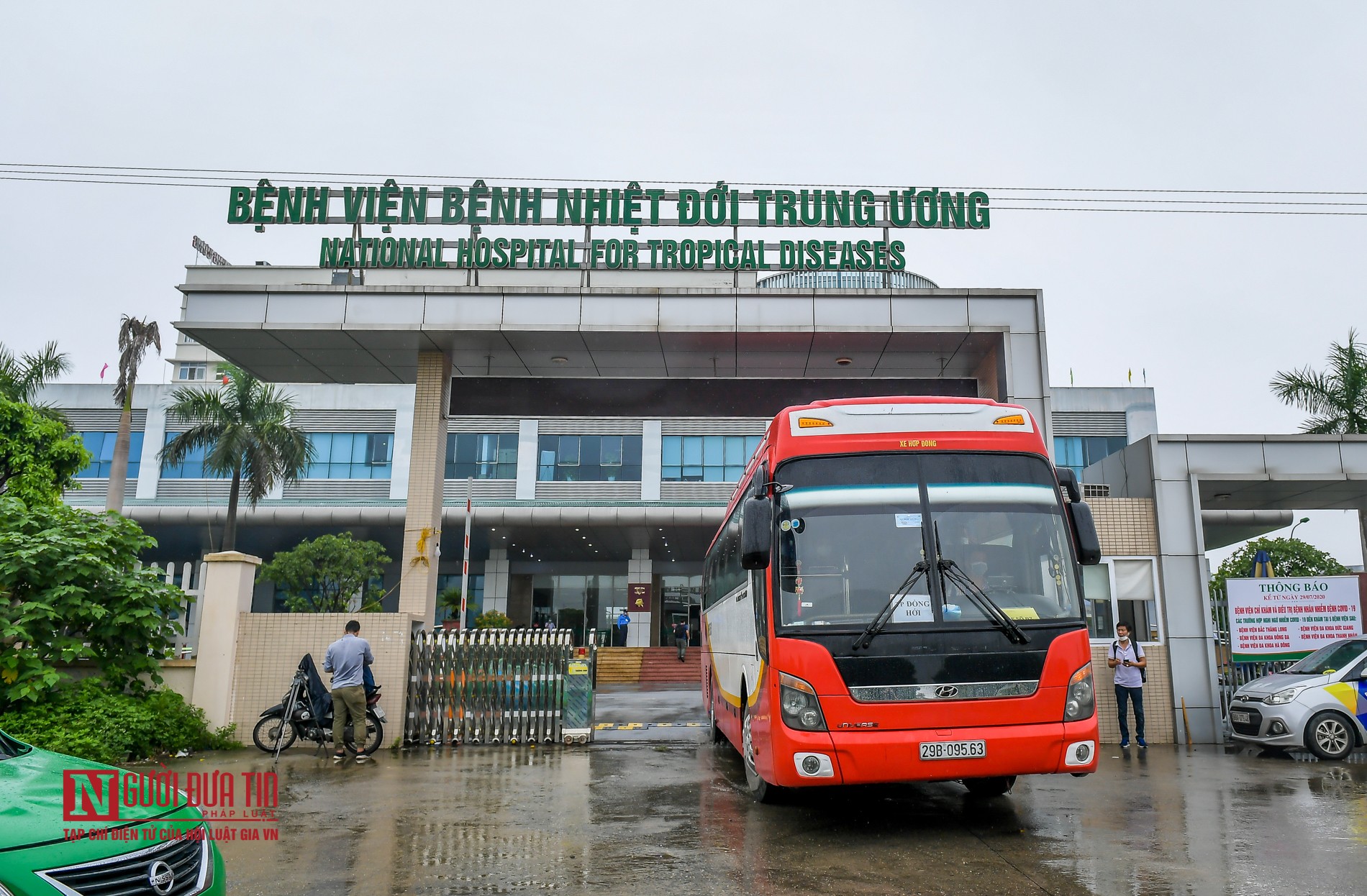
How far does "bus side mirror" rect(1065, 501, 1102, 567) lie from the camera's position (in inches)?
297

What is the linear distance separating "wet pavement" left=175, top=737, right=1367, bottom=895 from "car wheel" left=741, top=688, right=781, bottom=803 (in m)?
0.18

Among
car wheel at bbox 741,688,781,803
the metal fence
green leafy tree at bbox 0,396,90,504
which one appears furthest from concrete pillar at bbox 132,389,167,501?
the metal fence

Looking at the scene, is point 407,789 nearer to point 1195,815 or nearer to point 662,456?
point 1195,815

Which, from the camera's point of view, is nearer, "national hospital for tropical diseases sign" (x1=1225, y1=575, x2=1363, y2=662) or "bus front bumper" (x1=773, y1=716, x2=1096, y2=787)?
"bus front bumper" (x1=773, y1=716, x2=1096, y2=787)

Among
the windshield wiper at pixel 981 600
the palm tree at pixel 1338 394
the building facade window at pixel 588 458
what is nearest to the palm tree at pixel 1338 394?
the palm tree at pixel 1338 394

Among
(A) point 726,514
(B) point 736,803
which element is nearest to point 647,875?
(B) point 736,803

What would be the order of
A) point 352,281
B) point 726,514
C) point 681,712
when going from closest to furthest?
1. point 726,514
2. point 352,281
3. point 681,712

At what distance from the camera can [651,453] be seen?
4209cm

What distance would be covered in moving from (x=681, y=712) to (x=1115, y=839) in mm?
13358

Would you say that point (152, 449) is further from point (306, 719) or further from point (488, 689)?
point (488, 689)

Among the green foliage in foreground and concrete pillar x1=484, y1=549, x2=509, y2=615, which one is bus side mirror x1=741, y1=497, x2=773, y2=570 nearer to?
the green foliage in foreground

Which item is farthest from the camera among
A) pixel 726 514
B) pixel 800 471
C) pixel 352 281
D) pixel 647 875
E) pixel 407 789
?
pixel 352 281

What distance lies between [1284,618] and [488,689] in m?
11.9

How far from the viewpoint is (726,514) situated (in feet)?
40.8
